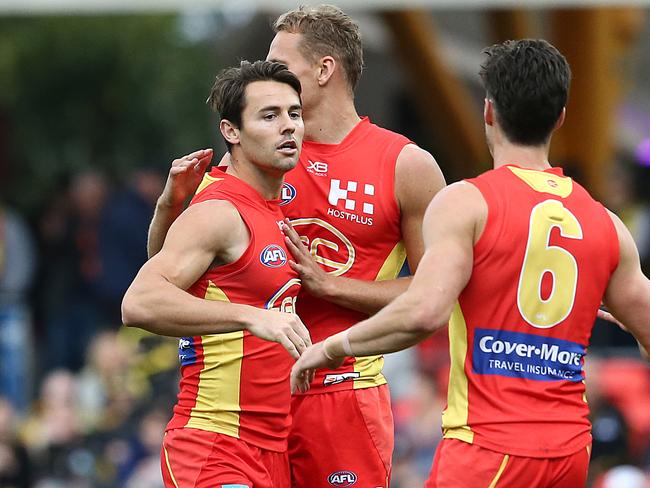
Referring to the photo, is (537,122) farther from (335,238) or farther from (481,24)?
(481,24)

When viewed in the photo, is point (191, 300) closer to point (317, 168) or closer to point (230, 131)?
point (230, 131)

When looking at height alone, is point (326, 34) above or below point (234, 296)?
above

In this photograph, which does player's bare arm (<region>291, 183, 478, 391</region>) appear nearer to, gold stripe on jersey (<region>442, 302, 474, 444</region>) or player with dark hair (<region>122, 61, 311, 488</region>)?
gold stripe on jersey (<region>442, 302, 474, 444</region>)

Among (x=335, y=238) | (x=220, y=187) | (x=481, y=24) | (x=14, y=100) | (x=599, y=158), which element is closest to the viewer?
(x=220, y=187)

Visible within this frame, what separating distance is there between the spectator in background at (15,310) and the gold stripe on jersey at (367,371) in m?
7.94

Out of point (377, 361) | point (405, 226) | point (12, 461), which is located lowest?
point (12, 461)

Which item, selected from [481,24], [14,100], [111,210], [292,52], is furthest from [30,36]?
[292,52]

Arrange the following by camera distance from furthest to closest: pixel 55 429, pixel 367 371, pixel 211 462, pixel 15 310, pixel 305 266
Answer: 1. pixel 15 310
2. pixel 55 429
3. pixel 367 371
4. pixel 305 266
5. pixel 211 462

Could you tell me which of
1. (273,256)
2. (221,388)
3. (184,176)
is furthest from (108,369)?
(273,256)

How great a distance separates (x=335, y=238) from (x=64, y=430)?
698 centimetres

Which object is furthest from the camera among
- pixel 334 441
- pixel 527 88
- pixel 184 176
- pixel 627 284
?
pixel 334 441

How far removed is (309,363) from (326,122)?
1.59 metres

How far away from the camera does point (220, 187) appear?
5.57 meters

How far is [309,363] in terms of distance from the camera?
16.2ft
